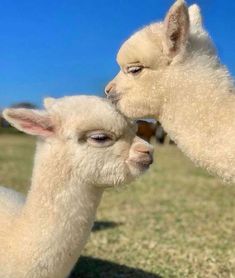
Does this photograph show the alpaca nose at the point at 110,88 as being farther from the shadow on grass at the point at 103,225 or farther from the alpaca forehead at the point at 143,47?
the shadow on grass at the point at 103,225

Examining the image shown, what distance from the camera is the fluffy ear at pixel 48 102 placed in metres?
4.35

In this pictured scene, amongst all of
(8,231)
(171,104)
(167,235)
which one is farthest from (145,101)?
(167,235)

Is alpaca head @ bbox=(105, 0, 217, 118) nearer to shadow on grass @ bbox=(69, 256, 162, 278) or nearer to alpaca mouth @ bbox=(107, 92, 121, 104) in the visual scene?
alpaca mouth @ bbox=(107, 92, 121, 104)

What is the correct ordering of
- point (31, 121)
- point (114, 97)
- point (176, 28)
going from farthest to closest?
1. point (114, 97)
2. point (176, 28)
3. point (31, 121)

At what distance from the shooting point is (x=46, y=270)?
13.8 ft

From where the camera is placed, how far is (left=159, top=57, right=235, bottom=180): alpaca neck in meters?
4.29

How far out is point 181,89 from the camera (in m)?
4.45

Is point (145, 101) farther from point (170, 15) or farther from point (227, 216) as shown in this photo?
point (227, 216)

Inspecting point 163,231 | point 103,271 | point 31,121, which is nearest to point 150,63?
point 31,121

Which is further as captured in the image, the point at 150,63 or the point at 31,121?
the point at 150,63

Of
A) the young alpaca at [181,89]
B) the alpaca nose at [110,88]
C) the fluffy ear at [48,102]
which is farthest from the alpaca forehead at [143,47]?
the fluffy ear at [48,102]

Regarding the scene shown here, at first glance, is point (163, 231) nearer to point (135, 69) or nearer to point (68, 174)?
point (135, 69)

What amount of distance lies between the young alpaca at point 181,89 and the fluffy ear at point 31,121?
0.57 m

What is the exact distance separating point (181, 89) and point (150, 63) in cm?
28
